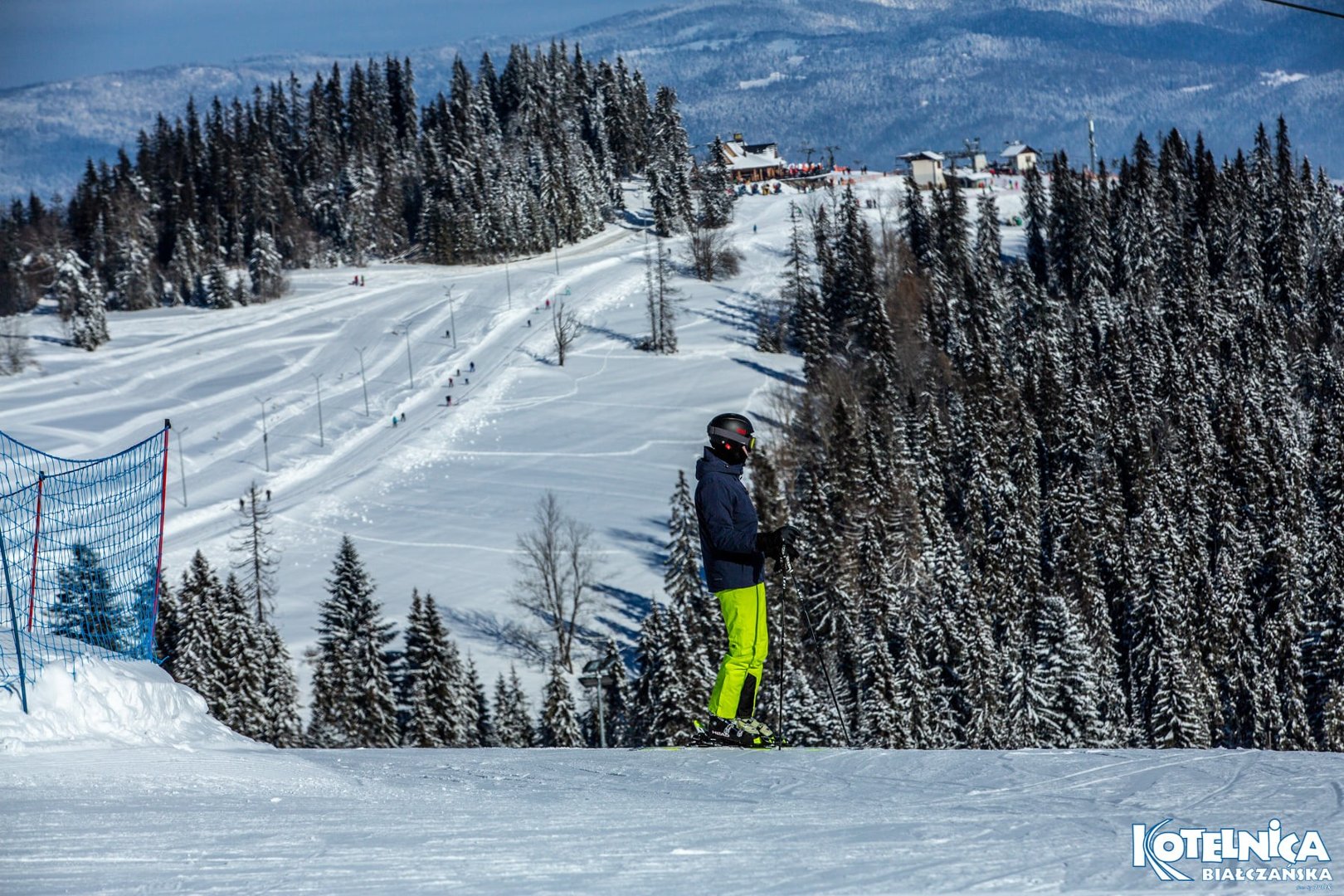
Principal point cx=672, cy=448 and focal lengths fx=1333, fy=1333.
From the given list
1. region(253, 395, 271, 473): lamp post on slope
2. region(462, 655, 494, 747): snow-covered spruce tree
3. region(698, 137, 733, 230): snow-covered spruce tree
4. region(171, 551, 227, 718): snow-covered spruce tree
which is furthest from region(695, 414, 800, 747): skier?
region(698, 137, 733, 230): snow-covered spruce tree

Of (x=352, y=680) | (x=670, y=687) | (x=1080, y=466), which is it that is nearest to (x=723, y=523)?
(x=670, y=687)

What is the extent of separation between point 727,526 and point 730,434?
0.53 metres

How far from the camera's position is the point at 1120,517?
176 ft

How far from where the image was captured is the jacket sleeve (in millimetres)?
7551

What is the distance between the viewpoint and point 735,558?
25.0 feet

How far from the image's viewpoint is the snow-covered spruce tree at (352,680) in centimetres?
3425

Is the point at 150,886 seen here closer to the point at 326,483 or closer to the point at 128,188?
the point at 326,483

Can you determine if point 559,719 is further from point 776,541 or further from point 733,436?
point 733,436

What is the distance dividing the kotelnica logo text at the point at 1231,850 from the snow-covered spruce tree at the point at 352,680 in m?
29.5

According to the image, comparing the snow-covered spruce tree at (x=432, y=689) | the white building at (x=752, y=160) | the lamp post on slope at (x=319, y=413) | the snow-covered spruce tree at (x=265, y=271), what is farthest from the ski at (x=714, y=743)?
the white building at (x=752, y=160)

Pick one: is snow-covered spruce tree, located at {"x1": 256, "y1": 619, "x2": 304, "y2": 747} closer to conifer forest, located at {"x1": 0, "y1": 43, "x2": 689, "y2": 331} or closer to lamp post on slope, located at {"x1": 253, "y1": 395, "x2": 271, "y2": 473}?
lamp post on slope, located at {"x1": 253, "y1": 395, "x2": 271, "y2": 473}

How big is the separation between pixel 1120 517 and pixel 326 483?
34.3 meters

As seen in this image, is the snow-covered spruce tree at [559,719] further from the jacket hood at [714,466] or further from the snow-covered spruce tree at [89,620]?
the jacket hood at [714,466]

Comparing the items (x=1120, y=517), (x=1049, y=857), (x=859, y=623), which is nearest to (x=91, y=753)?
(x=1049, y=857)
